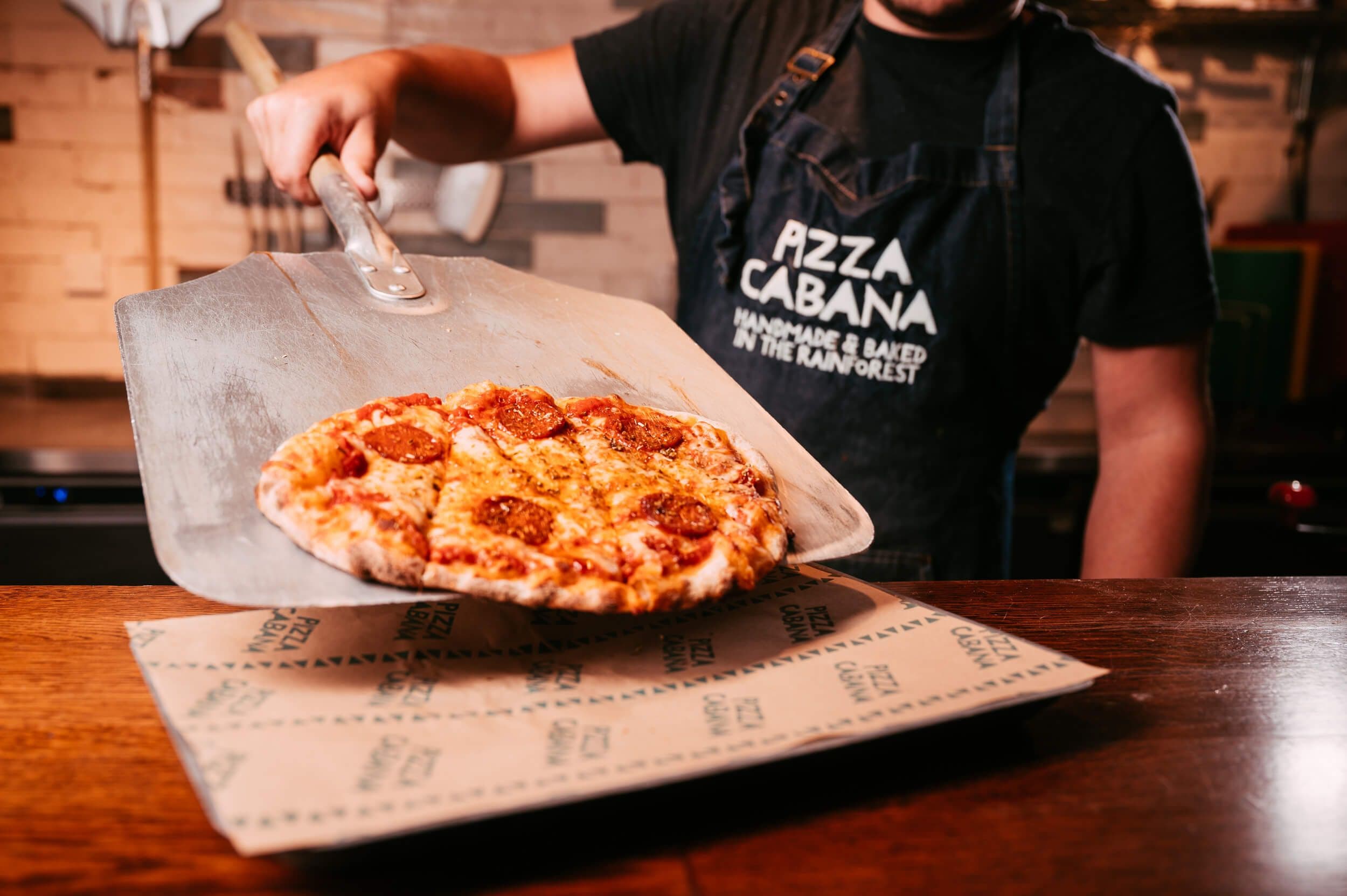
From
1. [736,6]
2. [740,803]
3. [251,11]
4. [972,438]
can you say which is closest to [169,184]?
[251,11]

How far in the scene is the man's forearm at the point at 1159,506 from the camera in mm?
1502

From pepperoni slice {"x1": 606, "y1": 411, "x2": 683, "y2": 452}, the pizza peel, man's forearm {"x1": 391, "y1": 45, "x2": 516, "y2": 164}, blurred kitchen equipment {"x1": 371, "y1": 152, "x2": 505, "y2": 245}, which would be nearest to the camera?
the pizza peel

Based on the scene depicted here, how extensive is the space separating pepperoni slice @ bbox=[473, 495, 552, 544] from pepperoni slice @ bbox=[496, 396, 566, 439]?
0.11 metres

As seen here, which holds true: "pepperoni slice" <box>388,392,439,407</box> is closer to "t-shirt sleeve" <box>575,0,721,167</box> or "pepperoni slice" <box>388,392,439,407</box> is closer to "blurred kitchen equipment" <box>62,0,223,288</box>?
"t-shirt sleeve" <box>575,0,721,167</box>

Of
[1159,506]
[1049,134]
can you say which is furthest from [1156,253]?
[1159,506]

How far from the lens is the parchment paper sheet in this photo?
0.56 metres

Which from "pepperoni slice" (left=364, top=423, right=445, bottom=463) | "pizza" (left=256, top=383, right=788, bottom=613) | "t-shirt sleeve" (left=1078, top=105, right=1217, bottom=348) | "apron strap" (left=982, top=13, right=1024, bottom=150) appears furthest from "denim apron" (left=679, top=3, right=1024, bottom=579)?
"pepperoni slice" (left=364, top=423, right=445, bottom=463)

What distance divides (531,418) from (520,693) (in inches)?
12.6

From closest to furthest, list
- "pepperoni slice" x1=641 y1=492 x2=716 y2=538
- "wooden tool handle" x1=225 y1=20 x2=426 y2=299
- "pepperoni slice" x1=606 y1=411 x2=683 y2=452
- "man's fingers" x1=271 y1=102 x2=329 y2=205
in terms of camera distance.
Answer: "pepperoni slice" x1=641 y1=492 x2=716 y2=538, "pepperoni slice" x1=606 y1=411 x2=683 y2=452, "wooden tool handle" x1=225 y1=20 x2=426 y2=299, "man's fingers" x1=271 y1=102 x2=329 y2=205

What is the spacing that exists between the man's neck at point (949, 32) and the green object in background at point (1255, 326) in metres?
1.95

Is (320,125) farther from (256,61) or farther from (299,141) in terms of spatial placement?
(256,61)

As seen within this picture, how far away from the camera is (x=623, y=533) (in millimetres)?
835

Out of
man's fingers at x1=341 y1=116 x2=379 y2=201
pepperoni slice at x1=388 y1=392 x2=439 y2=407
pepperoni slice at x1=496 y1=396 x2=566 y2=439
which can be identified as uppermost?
man's fingers at x1=341 y1=116 x2=379 y2=201

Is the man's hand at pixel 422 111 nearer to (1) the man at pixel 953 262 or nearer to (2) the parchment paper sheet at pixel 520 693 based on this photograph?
(1) the man at pixel 953 262
